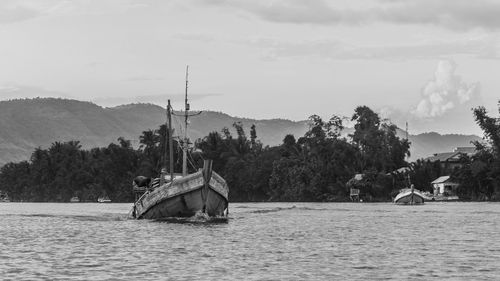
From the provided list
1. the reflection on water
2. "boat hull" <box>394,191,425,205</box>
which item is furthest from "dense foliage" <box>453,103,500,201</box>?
the reflection on water

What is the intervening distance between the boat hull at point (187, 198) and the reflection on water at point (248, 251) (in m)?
2.01

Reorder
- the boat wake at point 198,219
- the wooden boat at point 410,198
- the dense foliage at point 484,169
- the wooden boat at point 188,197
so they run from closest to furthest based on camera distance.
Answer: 1. the boat wake at point 198,219
2. the wooden boat at point 188,197
3. the wooden boat at point 410,198
4. the dense foliage at point 484,169

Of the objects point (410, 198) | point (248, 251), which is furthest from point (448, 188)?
point (248, 251)

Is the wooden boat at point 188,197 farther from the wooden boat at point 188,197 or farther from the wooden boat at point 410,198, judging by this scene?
the wooden boat at point 410,198

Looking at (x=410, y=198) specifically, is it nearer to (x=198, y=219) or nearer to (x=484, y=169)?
(x=484, y=169)

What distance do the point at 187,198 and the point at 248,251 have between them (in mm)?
28463

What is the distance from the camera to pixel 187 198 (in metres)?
81.2

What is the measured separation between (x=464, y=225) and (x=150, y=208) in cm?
2668

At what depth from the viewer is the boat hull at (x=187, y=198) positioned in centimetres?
8088

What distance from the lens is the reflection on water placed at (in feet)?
139

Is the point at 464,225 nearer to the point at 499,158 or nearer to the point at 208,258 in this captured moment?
the point at 208,258

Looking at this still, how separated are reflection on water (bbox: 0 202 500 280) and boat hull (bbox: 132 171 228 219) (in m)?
2.01

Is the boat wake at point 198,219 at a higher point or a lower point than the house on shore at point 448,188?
lower

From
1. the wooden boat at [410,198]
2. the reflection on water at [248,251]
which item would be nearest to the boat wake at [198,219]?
the reflection on water at [248,251]
